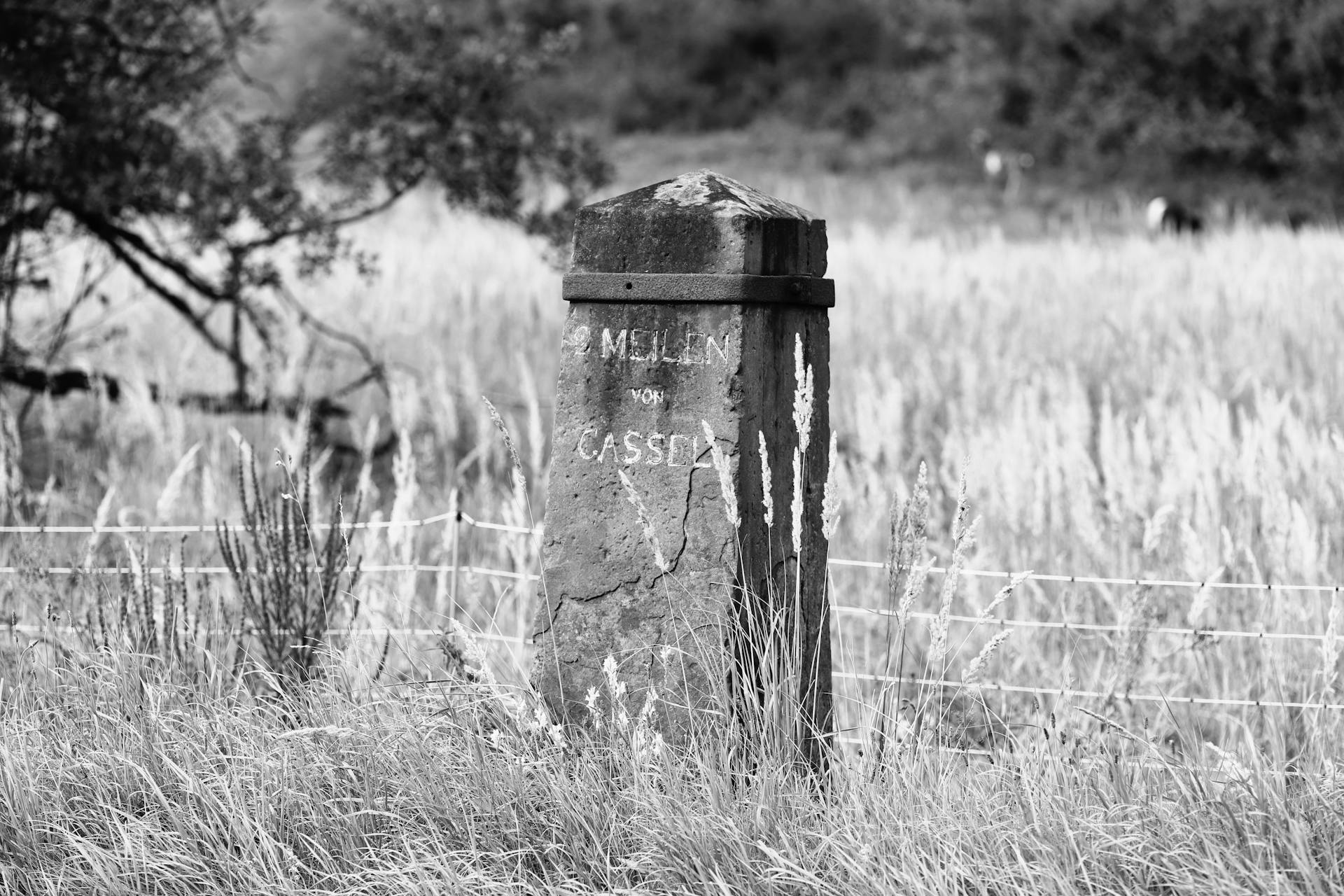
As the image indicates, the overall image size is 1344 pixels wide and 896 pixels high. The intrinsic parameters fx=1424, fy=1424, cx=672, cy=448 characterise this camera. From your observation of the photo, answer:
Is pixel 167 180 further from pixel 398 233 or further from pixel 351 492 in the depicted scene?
pixel 398 233

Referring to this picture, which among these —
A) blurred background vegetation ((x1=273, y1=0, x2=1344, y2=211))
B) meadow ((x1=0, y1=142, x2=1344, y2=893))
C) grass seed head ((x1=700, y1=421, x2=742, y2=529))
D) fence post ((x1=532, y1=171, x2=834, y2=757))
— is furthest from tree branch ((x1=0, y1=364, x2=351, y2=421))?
blurred background vegetation ((x1=273, y1=0, x2=1344, y2=211))

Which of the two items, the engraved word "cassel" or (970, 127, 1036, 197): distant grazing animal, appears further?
(970, 127, 1036, 197): distant grazing animal

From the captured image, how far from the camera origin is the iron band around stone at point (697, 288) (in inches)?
116

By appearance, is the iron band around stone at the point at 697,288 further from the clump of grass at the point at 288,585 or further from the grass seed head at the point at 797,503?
the clump of grass at the point at 288,585

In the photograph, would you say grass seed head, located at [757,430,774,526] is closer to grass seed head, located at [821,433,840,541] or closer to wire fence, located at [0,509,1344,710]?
grass seed head, located at [821,433,840,541]

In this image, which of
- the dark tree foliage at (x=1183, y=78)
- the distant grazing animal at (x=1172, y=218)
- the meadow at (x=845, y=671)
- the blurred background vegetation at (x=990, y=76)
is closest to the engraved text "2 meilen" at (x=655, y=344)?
the meadow at (x=845, y=671)

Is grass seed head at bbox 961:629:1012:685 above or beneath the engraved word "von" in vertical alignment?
beneath

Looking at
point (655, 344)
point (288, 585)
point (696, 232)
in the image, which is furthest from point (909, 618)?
point (288, 585)

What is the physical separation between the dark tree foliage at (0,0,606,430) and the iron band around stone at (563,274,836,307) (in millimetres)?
3797

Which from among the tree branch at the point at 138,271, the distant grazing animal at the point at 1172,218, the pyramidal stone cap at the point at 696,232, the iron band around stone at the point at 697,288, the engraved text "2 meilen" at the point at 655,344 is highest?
the distant grazing animal at the point at 1172,218

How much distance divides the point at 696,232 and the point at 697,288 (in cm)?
13

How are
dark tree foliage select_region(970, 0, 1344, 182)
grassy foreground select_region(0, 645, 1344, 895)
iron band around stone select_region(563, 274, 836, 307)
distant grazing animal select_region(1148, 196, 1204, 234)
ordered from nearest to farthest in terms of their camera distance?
grassy foreground select_region(0, 645, 1344, 895)
iron band around stone select_region(563, 274, 836, 307)
distant grazing animal select_region(1148, 196, 1204, 234)
dark tree foliage select_region(970, 0, 1344, 182)

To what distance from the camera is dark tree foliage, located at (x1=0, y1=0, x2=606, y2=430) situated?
623cm

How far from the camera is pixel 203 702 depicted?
3221 mm
